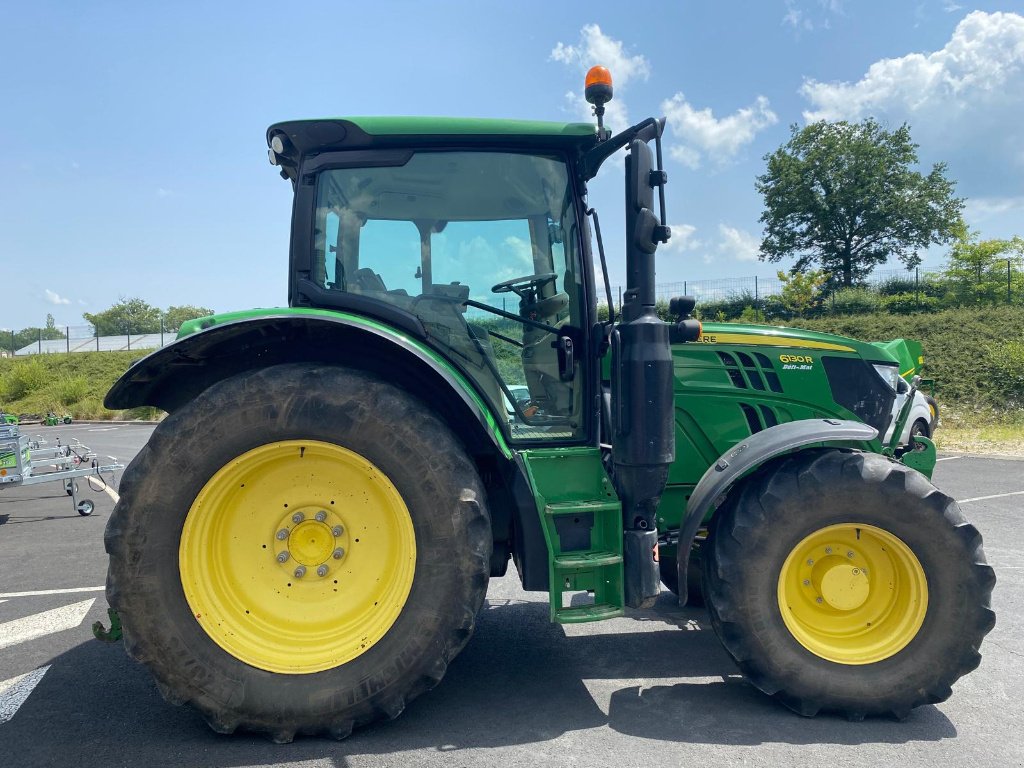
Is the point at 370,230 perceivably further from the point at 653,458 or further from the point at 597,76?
the point at 653,458

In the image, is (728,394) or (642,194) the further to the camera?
(728,394)

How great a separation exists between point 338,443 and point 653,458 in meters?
1.28

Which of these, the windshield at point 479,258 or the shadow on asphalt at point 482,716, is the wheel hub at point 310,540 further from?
the windshield at point 479,258

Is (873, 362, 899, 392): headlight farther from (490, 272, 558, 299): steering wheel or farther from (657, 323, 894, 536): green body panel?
(490, 272, 558, 299): steering wheel

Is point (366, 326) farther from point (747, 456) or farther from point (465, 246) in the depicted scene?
point (747, 456)

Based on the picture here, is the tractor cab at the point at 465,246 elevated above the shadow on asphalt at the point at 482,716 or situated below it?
above

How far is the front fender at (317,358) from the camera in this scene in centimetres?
263

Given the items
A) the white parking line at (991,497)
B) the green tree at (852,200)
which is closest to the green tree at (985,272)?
the green tree at (852,200)

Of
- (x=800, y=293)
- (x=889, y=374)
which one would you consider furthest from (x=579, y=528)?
(x=800, y=293)

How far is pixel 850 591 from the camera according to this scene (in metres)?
2.83

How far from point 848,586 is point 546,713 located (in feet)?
4.56

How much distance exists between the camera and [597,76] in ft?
9.44

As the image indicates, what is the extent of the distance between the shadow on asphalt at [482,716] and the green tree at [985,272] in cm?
2490

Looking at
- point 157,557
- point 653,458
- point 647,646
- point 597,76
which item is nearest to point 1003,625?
point 647,646
